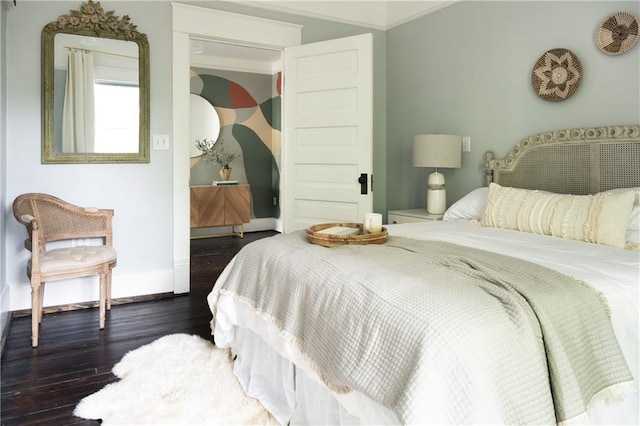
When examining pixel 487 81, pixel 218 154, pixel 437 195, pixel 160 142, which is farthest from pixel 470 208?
pixel 218 154

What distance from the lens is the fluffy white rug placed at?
1.79 metres

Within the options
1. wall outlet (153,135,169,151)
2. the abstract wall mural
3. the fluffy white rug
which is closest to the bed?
the fluffy white rug

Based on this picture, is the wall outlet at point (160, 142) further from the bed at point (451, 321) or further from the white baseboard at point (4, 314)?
the bed at point (451, 321)

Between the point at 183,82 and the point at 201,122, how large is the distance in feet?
9.39

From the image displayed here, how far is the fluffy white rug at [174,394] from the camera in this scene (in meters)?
1.79

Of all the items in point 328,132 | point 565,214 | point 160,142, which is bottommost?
point 565,214

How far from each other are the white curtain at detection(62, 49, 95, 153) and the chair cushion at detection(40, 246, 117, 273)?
0.79 m

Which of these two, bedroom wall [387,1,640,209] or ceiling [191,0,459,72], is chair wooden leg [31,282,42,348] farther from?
bedroom wall [387,1,640,209]

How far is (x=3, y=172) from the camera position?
9.61 feet

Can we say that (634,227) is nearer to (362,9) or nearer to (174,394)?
(174,394)

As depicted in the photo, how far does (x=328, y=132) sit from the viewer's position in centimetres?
385

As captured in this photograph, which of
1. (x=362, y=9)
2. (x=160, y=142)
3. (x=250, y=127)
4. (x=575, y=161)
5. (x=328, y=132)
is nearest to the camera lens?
(x=575, y=161)


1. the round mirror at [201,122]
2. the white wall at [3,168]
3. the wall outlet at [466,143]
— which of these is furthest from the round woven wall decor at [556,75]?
the round mirror at [201,122]

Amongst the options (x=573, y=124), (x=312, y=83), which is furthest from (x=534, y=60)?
(x=312, y=83)
